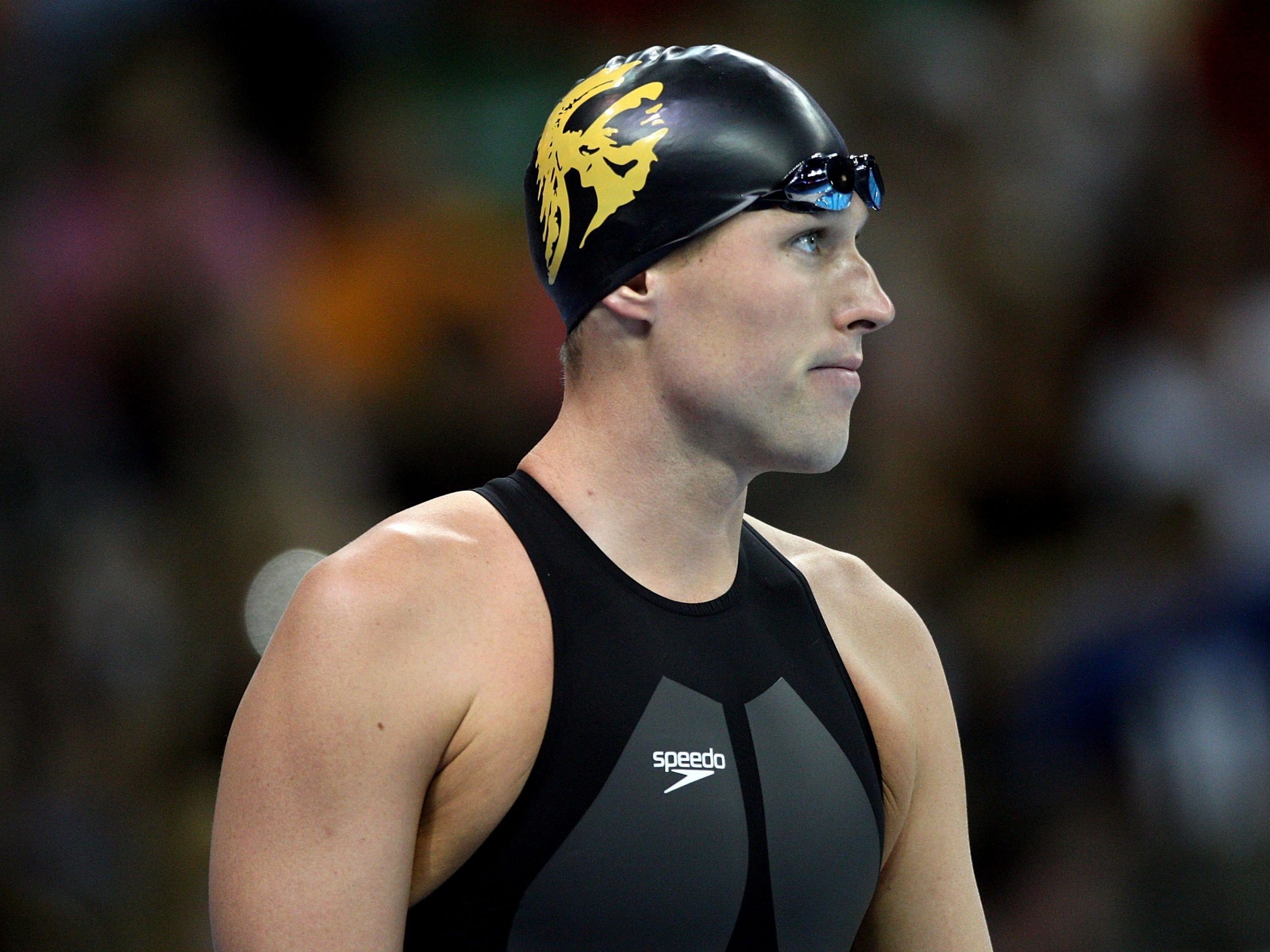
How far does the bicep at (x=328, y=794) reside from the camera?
7.87ft

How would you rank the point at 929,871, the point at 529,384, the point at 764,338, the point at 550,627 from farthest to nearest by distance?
1. the point at 529,384
2. the point at 929,871
3. the point at 764,338
4. the point at 550,627

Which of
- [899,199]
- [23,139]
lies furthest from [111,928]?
[899,199]

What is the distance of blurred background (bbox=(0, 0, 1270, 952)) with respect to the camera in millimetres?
5578

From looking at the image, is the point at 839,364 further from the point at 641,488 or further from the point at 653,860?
the point at 653,860

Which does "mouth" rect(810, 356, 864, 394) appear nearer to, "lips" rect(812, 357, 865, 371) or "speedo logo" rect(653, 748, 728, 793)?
"lips" rect(812, 357, 865, 371)

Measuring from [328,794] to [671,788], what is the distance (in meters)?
0.61

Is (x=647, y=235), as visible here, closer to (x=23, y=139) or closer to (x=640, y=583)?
(x=640, y=583)

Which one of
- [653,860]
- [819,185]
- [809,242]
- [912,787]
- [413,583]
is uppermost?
[819,185]

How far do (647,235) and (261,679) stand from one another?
1.07 metres

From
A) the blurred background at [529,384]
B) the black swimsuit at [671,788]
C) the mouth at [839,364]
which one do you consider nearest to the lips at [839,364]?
the mouth at [839,364]

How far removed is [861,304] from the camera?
9.37ft

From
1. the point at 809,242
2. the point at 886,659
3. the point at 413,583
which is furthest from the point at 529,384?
the point at 413,583

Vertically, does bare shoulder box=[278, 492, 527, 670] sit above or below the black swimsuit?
above

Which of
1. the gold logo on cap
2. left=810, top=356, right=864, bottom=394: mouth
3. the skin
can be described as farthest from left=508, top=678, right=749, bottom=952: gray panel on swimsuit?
the gold logo on cap
